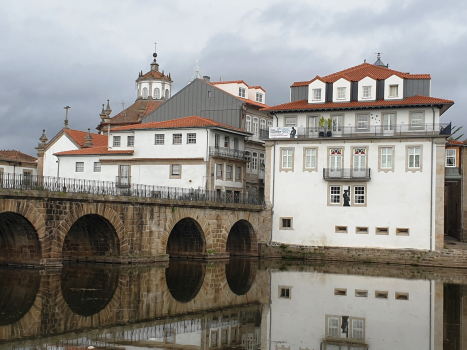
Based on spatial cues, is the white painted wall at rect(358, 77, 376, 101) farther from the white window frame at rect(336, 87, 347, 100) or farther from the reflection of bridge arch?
the reflection of bridge arch

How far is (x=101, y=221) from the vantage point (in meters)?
39.8

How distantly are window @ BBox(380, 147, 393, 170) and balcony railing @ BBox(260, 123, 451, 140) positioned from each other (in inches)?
39.7

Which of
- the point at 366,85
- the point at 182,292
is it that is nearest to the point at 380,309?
the point at 182,292

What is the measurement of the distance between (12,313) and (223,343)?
773cm

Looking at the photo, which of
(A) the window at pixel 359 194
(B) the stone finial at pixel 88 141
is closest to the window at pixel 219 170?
(A) the window at pixel 359 194

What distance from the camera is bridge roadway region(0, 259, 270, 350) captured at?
21.2 metres

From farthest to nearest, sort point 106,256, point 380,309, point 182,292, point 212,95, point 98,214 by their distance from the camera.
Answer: point 212,95 < point 106,256 < point 98,214 < point 182,292 < point 380,309

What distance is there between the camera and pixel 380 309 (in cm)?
2864

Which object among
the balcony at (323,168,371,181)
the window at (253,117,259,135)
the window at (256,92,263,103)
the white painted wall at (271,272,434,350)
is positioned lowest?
the white painted wall at (271,272,434,350)

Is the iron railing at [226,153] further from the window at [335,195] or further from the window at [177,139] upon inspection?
the window at [335,195]

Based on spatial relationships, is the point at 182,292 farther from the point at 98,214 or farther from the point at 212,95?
the point at 212,95

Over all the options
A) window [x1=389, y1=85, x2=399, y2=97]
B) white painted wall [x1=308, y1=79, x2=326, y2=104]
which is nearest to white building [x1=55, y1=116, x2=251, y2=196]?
white painted wall [x1=308, y1=79, x2=326, y2=104]

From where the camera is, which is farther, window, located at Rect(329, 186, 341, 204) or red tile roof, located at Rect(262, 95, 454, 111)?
window, located at Rect(329, 186, 341, 204)

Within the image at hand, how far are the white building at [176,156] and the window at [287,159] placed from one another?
493 cm
